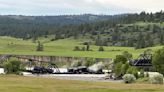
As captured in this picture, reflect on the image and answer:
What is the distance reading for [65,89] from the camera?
3091 inches

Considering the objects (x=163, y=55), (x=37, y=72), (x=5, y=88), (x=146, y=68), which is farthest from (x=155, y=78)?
(x=37, y=72)

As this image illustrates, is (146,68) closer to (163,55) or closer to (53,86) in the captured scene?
(163,55)

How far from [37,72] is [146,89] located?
4640 inches

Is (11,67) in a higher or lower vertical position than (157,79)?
lower

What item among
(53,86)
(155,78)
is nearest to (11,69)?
(155,78)

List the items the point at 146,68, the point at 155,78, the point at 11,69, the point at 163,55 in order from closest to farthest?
the point at 155,78 < the point at 163,55 < the point at 11,69 < the point at 146,68

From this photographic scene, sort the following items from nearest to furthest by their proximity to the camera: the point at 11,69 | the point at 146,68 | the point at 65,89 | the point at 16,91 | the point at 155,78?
the point at 16,91 < the point at 65,89 < the point at 155,78 < the point at 11,69 < the point at 146,68

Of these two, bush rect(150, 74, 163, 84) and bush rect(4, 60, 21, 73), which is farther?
bush rect(4, 60, 21, 73)

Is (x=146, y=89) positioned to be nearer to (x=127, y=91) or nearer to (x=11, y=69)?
Result: (x=127, y=91)

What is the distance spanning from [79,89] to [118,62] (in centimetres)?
10000

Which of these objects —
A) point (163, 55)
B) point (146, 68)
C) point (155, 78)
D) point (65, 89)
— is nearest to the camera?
point (65, 89)

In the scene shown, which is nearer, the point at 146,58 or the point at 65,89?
the point at 65,89

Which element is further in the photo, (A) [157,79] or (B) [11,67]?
(B) [11,67]

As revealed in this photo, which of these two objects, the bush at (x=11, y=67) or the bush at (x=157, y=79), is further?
the bush at (x=11, y=67)
